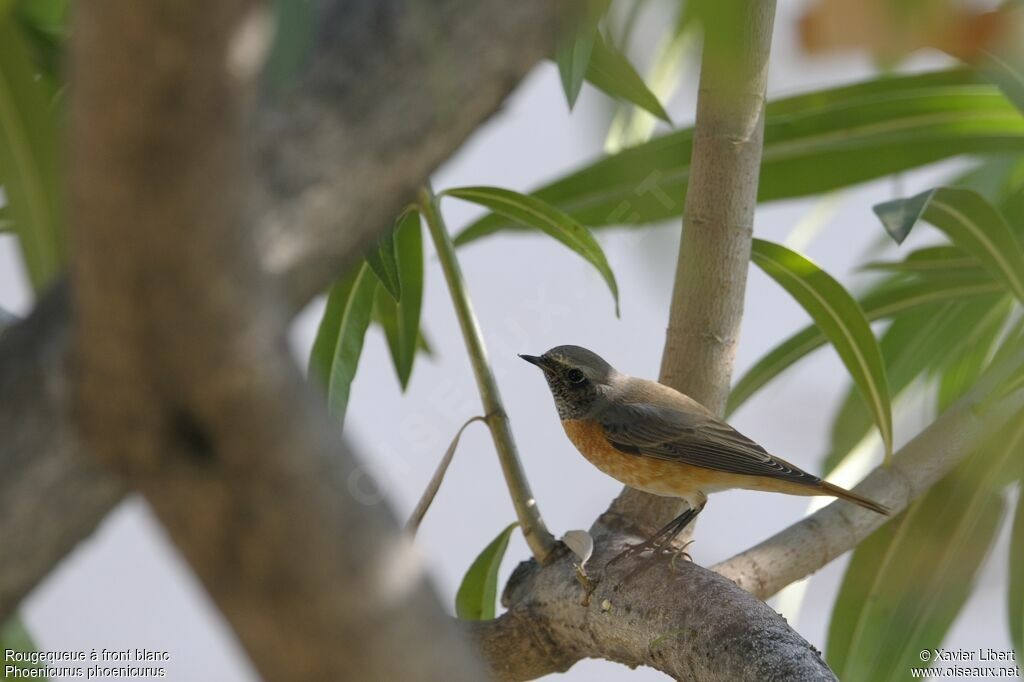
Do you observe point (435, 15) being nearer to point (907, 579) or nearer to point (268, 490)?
point (268, 490)

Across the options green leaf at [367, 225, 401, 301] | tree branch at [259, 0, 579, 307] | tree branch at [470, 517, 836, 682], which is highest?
green leaf at [367, 225, 401, 301]

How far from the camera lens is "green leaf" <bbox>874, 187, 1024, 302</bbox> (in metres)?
1.61

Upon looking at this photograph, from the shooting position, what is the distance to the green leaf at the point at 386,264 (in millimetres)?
1528

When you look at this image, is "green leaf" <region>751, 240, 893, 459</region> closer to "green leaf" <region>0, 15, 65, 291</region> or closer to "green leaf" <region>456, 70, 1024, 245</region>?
"green leaf" <region>456, 70, 1024, 245</region>

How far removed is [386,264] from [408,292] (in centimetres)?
27

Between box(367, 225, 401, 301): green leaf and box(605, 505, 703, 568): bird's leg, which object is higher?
box(367, 225, 401, 301): green leaf

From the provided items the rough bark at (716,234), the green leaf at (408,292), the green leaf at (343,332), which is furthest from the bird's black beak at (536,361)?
the rough bark at (716,234)

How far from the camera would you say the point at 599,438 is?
1.99m

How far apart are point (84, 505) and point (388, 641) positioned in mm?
180

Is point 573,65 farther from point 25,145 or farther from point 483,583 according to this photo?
point 483,583

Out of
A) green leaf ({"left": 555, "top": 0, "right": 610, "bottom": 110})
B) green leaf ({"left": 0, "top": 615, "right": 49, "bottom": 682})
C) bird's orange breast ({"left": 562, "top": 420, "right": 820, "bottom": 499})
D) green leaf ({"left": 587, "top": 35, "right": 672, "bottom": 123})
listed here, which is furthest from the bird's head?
green leaf ({"left": 0, "top": 615, "right": 49, "bottom": 682})

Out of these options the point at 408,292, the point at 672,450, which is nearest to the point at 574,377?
the point at 672,450

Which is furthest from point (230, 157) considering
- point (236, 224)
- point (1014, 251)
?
point (1014, 251)

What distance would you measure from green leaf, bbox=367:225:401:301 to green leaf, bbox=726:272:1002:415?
67cm
